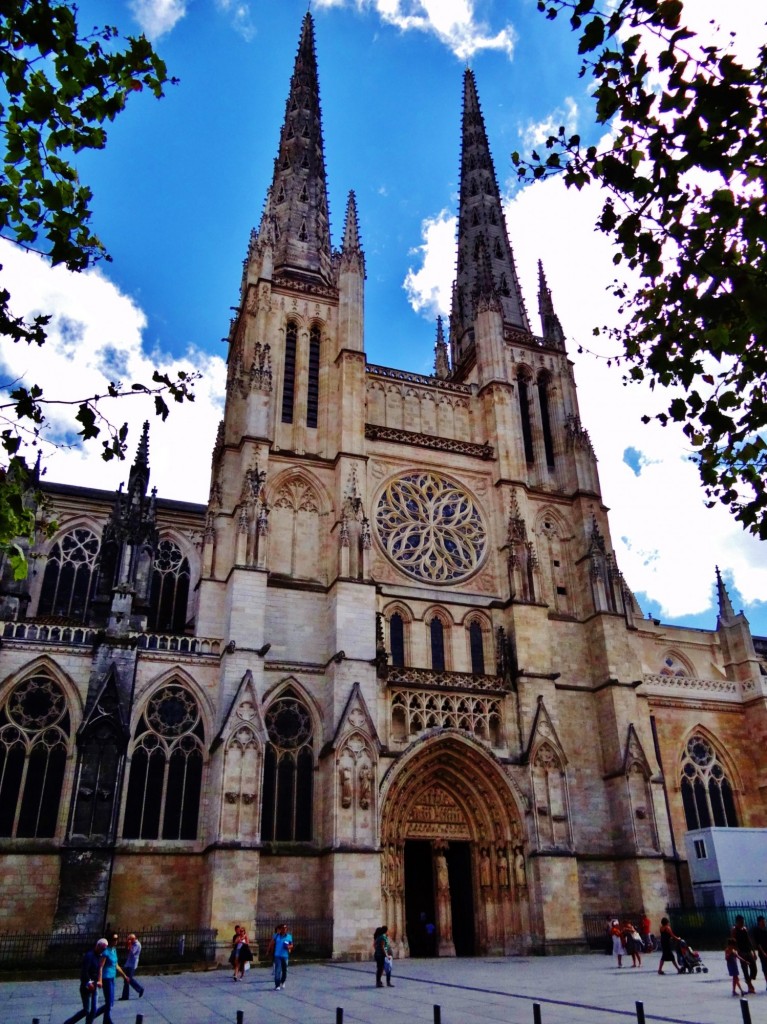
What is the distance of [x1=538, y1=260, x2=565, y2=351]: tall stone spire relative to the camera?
3275 centimetres

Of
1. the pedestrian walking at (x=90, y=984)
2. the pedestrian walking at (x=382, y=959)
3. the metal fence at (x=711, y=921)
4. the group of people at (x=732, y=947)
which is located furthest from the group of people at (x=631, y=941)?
the pedestrian walking at (x=90, y=984)

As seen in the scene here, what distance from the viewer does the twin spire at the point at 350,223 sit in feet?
104

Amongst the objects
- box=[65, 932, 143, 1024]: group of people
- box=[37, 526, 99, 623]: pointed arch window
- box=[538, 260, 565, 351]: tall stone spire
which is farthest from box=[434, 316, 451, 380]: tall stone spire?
box=[65, 932, 143, 1024]: group of people

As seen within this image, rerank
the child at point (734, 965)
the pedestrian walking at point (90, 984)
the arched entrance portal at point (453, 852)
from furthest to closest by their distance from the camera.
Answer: the arched entrance portal at point (453, 852) → the child at point (734, 965) → the pedestrian walking at point (90, 984)

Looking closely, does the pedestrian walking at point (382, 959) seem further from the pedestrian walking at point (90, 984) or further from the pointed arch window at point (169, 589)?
the pointed arch window at point (169, 589)

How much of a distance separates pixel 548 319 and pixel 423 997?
27.3 meters

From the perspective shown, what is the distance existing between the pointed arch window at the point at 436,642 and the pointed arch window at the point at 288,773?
4492mm

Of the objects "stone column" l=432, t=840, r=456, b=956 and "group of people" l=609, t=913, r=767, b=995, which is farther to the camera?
"stone column" l=432, t=840, r=456, b=956

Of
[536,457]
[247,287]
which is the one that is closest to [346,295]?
[247,287]

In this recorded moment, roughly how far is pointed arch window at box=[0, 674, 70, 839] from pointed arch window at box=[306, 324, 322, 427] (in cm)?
1172

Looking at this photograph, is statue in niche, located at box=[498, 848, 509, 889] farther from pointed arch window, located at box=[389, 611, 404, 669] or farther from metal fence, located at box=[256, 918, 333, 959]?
pointed arch window, located at box=[389, 611, 404, 669]

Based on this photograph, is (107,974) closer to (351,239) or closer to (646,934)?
(646,934)

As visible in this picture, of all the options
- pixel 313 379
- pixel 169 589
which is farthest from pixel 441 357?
pixel 169 589

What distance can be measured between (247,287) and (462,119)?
19.6 meters
